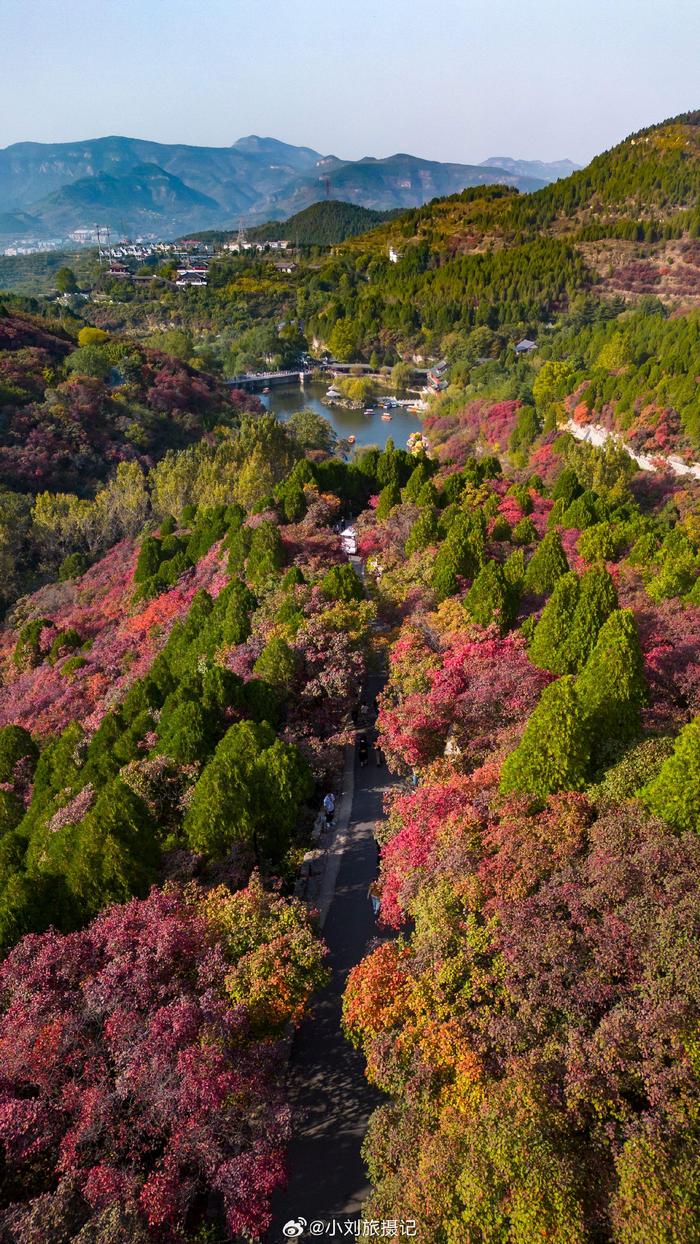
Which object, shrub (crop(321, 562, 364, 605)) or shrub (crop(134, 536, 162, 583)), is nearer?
shrub (crop(321, 562, 364, 605))

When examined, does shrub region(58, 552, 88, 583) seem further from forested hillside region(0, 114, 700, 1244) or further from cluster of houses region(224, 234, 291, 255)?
cluster of houses region(224, 234, 291, 255)

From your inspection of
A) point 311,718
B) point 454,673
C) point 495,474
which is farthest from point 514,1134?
point 495,474

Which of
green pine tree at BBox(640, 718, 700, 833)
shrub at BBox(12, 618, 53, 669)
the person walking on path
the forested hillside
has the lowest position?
shrub at BBox(12, 618, 53, 669)

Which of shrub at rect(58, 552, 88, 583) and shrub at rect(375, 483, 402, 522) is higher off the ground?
shrub at rect(375, 483, 402, 522)

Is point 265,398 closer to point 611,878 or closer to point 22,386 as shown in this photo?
point 22,386

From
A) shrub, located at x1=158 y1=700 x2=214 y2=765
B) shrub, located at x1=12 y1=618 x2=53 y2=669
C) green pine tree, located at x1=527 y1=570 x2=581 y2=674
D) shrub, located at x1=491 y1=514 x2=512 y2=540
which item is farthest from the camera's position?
shrub, located at x1=12 y1=618 x2=53 y2=669

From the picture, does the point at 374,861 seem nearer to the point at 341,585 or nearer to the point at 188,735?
the point at 188,735

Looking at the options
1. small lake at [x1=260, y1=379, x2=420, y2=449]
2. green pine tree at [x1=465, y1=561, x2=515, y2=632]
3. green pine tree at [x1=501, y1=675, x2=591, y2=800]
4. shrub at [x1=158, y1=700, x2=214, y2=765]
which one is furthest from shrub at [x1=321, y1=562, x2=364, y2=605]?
small lake at [x1=260, y1=379, x2=420, y2=449]

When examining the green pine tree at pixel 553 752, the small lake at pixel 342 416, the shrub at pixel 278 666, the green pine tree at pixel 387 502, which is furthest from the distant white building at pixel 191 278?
the green pine tree at pixel 553 752
